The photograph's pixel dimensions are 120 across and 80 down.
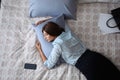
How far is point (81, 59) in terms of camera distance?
5.85 feet

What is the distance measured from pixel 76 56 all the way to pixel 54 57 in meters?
0.19

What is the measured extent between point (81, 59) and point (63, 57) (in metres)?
0.15

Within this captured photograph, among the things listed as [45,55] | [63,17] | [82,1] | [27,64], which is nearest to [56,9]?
[63,17]

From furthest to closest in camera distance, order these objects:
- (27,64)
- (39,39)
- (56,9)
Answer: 1. (56,9)
2. (39,39)
3. (27,64)

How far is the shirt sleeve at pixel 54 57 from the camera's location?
1734mm

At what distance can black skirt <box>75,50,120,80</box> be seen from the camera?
5.46 feet

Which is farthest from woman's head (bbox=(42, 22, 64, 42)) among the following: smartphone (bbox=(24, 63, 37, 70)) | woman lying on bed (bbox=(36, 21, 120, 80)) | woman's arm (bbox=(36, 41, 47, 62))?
smartphone (bbox=(24, 63, 37, 70))

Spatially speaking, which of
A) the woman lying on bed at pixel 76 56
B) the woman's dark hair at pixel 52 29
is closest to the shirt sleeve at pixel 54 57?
the woman lying on bed at pixel 76 56

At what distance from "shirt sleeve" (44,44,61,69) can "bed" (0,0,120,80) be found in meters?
0.05

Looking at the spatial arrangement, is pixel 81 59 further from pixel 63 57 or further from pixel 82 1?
pixel 82 1

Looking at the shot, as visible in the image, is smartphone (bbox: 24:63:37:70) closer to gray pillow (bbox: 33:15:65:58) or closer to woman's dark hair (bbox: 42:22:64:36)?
gray pillow (bbox: 33:15:65:58)

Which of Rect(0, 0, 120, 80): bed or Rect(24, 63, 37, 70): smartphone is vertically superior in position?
Rect(0, 0, 120, 80): bed

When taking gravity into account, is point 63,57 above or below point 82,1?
below

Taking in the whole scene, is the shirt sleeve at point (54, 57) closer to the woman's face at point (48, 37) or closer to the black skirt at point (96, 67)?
the woman's face at point (48, 37)
